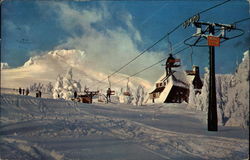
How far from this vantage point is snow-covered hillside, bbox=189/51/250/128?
5.61m

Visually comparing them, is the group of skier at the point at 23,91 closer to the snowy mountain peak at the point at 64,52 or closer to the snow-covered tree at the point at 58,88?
the snow-covered tree at the point at 58,88

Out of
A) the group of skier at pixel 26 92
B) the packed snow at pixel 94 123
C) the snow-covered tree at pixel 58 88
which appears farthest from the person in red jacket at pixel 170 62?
the group of skier at pixel 26 92

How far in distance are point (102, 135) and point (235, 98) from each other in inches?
125

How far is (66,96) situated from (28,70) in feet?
3.94

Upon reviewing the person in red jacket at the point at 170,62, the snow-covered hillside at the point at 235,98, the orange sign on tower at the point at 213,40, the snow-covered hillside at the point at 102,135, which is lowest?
the snow-covered hillside at the point at 102,135

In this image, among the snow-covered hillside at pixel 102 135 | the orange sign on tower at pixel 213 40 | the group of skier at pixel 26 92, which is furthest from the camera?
the group of skier at pixel 26 92

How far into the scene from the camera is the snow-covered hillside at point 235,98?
561 cm

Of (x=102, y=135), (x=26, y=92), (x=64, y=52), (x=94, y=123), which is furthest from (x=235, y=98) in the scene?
(x=26, y=92)

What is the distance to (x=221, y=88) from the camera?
5.91m

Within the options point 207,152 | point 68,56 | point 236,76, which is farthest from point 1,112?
point 236,76

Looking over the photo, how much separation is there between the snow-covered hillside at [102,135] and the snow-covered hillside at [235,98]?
0.77 feet

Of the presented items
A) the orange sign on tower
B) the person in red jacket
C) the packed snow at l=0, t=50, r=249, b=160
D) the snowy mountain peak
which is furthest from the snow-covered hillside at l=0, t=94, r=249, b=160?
the orange sign on tower

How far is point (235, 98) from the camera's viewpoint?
225 inches

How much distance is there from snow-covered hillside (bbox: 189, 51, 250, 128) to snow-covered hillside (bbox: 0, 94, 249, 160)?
23 centimetres
